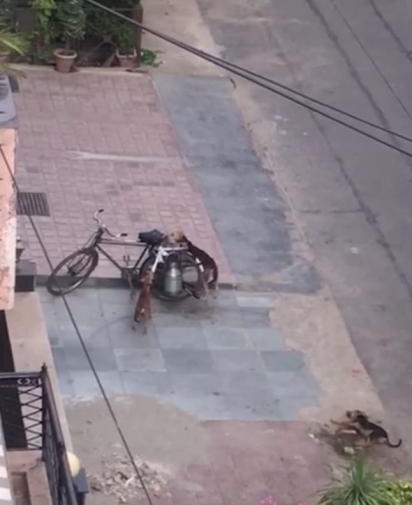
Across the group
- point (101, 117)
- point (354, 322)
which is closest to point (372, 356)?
point (354, 322)

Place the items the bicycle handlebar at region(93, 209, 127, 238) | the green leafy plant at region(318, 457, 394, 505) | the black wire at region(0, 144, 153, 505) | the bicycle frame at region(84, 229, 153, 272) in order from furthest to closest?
the bicycle handlebar at region(93, 209, 127, 238) → the bicycle frame at region(84, 229, 153, 272) → the green leafy plant at region(318, 457, 394, 505) → the black wire at region(0, 144, 153, 505)

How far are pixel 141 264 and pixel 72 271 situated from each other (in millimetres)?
808

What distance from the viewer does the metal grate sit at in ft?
56.0

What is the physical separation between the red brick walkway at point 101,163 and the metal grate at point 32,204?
10 centimetres

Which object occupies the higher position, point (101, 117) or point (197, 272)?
point (197, 272)

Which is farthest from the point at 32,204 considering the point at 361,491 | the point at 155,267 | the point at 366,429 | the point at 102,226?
the point at 361,491

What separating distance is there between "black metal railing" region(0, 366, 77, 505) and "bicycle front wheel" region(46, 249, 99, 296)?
14.4ft

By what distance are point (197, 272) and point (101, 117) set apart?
Result: 17.2ft

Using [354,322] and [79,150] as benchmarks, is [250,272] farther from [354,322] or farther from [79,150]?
[79,150]

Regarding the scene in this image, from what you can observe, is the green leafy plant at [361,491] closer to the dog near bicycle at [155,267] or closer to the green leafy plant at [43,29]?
the dog near bicycle at [155,267]

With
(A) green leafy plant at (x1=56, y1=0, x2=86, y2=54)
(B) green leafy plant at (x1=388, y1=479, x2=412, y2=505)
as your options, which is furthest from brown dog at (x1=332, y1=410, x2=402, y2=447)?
(A) green leafy plant at (x1=56, y1=0, x2=86, y2=54)

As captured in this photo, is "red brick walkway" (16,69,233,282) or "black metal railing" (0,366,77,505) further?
"red brick walkway" (16,69,233,282)

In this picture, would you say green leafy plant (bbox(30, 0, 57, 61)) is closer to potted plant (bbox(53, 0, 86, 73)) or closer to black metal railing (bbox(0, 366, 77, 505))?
potted plant (bbox(53, 0, 86, 73))

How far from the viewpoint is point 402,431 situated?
46.1ft
